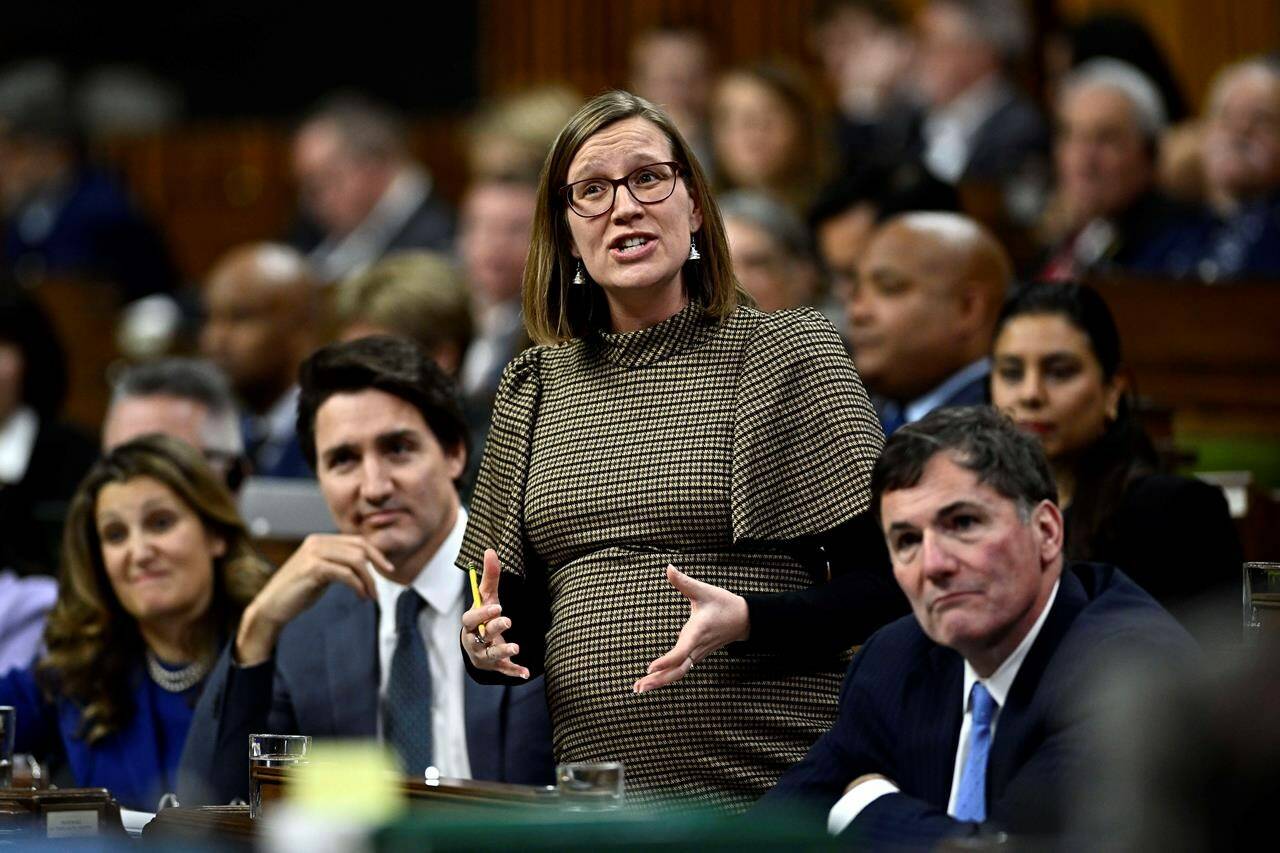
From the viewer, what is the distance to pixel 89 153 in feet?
29.2

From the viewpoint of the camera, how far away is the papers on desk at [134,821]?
9.77ft

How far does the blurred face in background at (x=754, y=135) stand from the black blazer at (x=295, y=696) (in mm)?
3329

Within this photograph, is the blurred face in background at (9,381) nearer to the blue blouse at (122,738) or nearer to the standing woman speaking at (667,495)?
the blue blouse at (122,738)

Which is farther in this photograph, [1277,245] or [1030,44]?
[1030,44]

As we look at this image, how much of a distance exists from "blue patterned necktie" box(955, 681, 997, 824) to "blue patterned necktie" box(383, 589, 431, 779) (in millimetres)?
983

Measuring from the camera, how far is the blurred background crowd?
5.31 metres

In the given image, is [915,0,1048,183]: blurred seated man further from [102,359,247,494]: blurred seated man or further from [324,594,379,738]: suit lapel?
[324,594,379,738]: suit lapel

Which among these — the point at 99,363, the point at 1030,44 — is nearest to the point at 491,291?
the point at 99,363

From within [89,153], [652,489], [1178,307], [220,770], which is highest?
[89,153]

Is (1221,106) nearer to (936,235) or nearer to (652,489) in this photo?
(936,235)

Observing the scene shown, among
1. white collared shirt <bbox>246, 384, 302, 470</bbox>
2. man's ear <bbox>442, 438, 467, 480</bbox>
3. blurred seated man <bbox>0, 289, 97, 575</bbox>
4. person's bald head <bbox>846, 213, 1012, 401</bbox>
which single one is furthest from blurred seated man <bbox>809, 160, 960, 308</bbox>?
blurred seated man <bbox>0, 289, 97, 575</bbox>

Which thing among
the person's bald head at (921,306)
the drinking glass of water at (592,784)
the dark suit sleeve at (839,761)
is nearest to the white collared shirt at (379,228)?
the person's bald head at (921,306)

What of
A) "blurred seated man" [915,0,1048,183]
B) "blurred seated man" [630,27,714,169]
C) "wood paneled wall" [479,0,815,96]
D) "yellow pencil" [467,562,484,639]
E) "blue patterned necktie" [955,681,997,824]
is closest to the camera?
"blue patterned necktie" [955,681,997,824]

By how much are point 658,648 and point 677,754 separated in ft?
0.47
